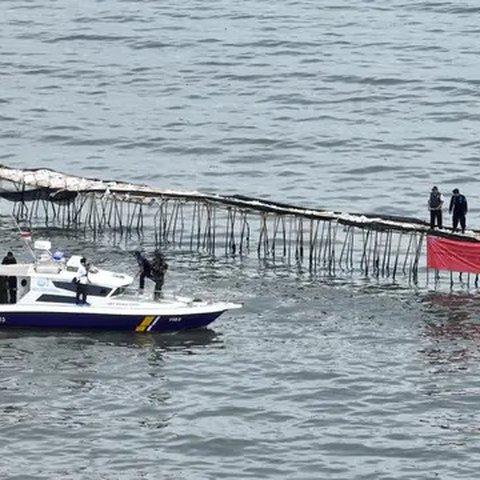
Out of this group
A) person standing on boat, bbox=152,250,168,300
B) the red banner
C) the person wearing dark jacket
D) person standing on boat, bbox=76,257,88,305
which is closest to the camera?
person standing on boat, bbox=76,257,88,305

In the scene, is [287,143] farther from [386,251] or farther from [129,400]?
[129,400]

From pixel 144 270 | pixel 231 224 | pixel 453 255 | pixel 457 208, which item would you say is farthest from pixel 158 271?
pixel 457 208

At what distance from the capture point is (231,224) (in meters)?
98.9

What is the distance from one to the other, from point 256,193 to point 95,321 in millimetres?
28425

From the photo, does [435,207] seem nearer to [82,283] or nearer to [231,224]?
[231,224]

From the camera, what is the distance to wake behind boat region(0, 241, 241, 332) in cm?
8319

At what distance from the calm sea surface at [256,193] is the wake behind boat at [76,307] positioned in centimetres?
70

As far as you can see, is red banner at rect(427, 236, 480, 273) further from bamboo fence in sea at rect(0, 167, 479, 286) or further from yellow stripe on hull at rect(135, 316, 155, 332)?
yellow stripe on hull at rect(135, 316, 155, 332)

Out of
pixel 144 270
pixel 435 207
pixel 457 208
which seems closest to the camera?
pixel 144 270

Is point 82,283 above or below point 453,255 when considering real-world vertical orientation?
below

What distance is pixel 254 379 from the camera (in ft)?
257

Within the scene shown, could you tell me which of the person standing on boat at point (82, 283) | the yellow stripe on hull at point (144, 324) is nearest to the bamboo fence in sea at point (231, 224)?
the yellow stripe on hull at point (144, 324)

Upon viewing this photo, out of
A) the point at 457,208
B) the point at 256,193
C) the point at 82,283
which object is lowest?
the point at 82,283

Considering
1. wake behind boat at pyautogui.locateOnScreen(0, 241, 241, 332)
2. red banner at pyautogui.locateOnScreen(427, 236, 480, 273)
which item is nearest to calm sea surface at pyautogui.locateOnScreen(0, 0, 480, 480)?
wake behind boat at pyautogui.locateOnScreen(0, 241, 241, 332)
